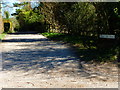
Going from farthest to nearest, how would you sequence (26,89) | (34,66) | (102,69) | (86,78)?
1. (34,66)
2. (102,69)
3. (86,78)
4. (26,89)

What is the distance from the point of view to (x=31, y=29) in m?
40.3

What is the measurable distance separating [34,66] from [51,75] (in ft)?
4.24

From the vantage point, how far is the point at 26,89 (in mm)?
4031

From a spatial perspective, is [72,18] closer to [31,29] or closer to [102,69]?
[102,69]

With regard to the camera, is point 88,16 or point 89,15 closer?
point 89,15

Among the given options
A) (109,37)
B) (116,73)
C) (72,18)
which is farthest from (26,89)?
(72,18)

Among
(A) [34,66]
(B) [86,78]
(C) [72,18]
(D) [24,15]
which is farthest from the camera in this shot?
(D) [24,15]

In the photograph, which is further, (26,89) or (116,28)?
(116,28)

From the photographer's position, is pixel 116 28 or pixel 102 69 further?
pixel 116 28

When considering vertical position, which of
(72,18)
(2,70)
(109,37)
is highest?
(72,18)

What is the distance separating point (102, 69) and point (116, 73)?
552mm

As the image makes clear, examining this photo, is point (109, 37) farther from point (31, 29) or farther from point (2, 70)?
point (31, 29)

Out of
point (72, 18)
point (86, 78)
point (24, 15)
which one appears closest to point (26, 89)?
point (86, 78)

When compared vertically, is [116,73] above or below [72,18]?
below
